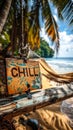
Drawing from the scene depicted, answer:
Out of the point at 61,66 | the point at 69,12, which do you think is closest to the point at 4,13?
the point at 69,12

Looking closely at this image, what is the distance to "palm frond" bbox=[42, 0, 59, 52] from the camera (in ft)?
18.8

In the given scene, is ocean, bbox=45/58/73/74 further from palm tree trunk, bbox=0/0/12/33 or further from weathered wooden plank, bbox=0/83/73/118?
weathered wooden plank, bbox=0/83/73/118

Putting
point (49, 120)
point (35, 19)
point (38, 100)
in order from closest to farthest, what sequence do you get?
point (38, 100) → point (49, 120) → point (35, 19)

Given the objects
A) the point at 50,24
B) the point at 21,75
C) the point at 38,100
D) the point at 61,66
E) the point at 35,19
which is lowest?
the point at 61,66

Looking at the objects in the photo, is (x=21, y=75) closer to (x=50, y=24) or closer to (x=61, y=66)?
(x=50, y=24)

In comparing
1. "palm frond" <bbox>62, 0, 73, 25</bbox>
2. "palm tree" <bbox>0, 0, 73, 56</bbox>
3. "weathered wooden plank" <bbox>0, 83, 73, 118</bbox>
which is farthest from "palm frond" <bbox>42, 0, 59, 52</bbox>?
"weathered wooden plank" <bbox>0, 83, 73, 118</bbox>

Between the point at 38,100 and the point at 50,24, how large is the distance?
12.3 feet

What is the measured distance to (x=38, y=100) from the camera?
7.73ft

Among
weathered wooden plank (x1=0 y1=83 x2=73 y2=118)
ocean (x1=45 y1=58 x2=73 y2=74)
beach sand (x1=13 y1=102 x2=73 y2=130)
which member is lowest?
ocean (x1=45 y1=58 x2=73 y2=74)

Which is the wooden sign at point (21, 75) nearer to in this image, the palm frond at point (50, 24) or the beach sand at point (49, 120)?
the beach sand at point (49, 120)

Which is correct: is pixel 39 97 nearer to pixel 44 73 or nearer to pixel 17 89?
pixel 17 89

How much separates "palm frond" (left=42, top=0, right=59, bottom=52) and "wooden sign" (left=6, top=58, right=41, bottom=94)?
137 inches

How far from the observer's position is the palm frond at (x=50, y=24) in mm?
5730

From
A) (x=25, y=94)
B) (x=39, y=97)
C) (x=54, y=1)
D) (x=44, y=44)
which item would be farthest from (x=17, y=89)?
(x=44, y=44)
